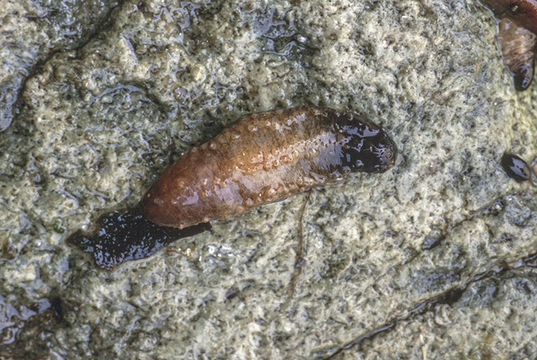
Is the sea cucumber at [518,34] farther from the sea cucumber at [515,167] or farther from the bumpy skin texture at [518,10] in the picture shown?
the sea cucumber at [515,167]

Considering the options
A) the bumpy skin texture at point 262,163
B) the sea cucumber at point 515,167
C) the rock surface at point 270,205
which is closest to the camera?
the bumpy skin texture at point 262,163

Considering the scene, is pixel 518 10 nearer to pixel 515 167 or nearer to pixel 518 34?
pixel 518 34

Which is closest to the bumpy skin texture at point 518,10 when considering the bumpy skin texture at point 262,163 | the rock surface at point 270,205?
the rock surface at point 270,205

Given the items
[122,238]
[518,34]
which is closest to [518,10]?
[518,34]

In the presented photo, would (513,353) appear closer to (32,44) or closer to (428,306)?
(428,306)

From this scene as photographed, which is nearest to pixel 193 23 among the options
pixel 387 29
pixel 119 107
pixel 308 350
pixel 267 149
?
→ pixel 119 107

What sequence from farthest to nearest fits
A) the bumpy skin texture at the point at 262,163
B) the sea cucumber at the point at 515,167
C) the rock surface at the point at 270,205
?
the sea cucumber at the point at 515,167
the rock surface at the point at 270,205
the bumpy skin texture at the point at 262,163

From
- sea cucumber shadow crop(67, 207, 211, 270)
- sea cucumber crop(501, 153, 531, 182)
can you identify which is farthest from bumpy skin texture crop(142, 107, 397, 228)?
sea cucumber crop(501, 153, 531, 182)
